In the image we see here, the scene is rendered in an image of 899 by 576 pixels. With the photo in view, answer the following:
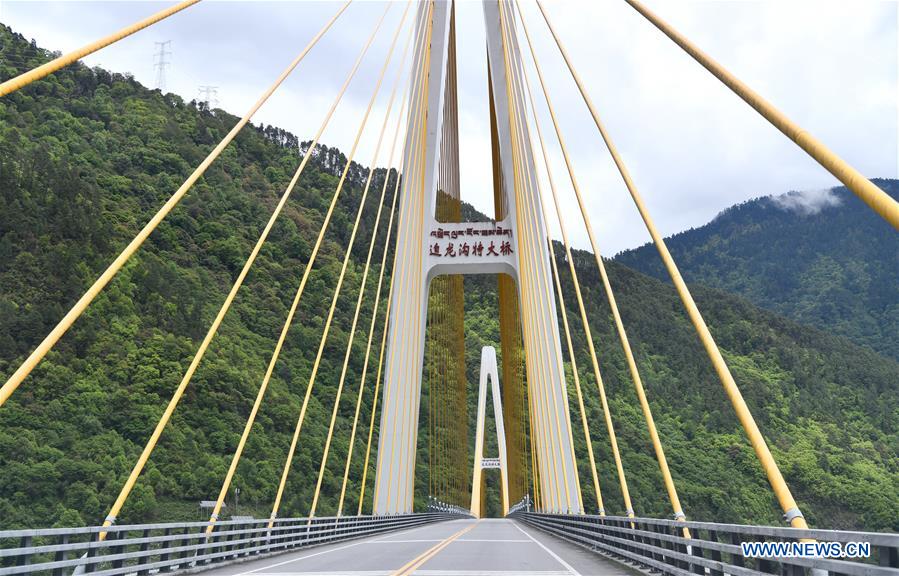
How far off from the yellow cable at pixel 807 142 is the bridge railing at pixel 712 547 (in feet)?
6.21

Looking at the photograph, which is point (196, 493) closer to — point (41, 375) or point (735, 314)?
point (41, 375)

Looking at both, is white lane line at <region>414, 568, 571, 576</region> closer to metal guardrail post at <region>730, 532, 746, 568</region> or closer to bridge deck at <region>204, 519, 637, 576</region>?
bridge deck at <region>204, 519, 637, 576</region>

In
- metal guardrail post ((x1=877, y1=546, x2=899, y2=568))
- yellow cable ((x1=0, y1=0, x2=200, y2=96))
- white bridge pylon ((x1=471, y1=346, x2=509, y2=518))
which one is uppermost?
white bridge pylon ((x1=471, y1=346, x2=509, y2=518))

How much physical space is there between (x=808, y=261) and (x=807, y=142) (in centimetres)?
15385

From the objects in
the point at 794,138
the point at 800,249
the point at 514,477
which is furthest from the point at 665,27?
the point at 800,249

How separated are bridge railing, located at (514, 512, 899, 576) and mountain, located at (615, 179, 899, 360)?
104317 mm

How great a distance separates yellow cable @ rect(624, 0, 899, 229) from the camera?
530 centimetres

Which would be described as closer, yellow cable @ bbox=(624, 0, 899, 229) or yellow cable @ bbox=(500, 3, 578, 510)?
yellow cable @ bbox=(624, 0, 899, 229)

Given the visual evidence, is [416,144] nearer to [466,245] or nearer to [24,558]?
[466,245]

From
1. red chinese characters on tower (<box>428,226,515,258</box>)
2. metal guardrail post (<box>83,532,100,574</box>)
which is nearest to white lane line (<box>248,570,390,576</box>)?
metal guardrail post (<box>83,532,100,574</box>)

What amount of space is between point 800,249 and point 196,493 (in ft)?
427

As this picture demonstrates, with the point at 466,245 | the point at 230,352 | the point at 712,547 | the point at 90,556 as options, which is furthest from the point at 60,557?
the point at 230,352

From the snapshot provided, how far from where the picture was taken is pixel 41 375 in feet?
168

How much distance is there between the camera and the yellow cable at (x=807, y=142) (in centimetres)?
530
